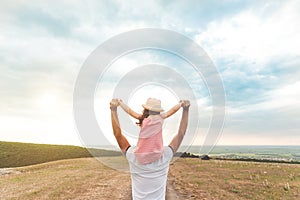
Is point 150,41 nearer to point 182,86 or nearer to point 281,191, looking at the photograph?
point 182,86

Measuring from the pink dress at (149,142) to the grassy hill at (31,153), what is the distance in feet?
164

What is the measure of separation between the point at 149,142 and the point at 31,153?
58.3m

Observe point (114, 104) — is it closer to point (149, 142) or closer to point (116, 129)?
point (116, 129)

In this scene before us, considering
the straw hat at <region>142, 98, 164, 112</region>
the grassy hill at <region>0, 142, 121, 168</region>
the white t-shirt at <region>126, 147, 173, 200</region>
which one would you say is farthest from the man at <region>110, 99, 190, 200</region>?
the grassy hill at <region>0, 142, 121, 168</region>

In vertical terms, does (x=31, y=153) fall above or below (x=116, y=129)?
above

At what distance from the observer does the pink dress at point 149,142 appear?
270cm

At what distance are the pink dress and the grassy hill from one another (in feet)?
164

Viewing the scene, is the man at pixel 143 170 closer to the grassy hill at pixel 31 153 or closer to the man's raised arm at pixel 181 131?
the man's raised arm at pixel 181 131

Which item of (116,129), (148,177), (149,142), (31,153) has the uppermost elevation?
(31,153)

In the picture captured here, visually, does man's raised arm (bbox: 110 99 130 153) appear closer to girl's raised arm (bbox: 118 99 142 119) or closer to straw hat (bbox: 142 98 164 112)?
girl's raised arm (bbox: 118 99 142 119)

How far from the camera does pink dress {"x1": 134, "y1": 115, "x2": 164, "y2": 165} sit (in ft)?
8.84

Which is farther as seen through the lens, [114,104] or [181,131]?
[181,131]

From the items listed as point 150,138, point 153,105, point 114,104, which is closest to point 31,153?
point 114,104

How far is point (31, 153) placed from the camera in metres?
55.1
